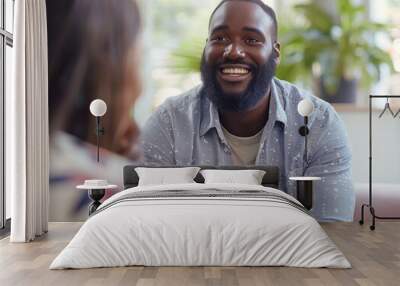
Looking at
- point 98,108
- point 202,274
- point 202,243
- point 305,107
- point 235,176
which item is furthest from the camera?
point 98,108

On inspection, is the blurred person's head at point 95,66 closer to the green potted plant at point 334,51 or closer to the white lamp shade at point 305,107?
the green potted plant at point 334,51

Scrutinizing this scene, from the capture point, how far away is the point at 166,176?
21.6 feet

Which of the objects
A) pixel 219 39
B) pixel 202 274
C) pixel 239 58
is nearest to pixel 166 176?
pixel 239 58

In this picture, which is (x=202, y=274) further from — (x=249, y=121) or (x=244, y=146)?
(x=249, y=121)

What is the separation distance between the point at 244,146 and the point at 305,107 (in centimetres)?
85

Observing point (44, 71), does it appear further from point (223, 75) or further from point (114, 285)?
point (114, 285)

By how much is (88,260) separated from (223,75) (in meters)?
3.40

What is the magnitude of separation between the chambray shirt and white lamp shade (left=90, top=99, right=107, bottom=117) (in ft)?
2.34

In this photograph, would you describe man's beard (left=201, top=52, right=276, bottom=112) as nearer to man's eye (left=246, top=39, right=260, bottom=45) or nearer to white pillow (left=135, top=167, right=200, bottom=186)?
man's eye (left=246, top=39, right=260, bottom=45)

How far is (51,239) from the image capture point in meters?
6.01

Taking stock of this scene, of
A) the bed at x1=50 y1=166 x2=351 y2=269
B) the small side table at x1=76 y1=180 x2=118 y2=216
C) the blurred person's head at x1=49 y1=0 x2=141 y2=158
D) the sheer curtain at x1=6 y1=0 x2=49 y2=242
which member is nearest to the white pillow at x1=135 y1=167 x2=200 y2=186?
the small side table at x1=76 y1=180 x2=118 y2=216

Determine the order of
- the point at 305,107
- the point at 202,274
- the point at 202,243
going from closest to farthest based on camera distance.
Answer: the point at 202,274 → the point at 202,243 → the point at 305,107

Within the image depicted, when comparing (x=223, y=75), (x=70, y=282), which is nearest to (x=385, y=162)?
(x=223, y=75)

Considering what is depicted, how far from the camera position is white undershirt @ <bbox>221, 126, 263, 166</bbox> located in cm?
706
